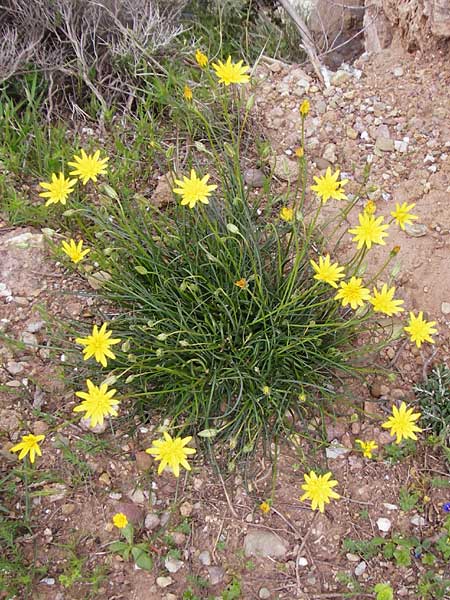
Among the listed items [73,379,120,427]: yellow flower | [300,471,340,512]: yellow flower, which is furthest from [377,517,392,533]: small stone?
[73,379,120,427]: yellow flower

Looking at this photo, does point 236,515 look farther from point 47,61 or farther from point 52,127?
point 47,61

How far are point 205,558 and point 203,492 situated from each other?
243 mm

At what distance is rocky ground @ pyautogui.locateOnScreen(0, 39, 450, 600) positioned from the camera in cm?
232

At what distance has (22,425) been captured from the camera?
257 cm

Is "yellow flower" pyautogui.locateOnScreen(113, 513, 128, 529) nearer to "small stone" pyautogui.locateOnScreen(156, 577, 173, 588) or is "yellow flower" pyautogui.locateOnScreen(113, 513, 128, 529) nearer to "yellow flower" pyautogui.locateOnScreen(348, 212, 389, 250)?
"small stone" pyautogui.locateOnScreen(156, 577, 173, 588)

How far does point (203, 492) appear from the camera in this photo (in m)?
2.50

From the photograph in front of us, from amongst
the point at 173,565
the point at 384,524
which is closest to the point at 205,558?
the point at 173,565

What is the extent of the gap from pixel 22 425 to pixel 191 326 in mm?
781

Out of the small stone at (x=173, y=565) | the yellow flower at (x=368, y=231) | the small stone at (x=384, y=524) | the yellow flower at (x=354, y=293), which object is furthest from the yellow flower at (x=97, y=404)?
the small stone at (x=384, y=524)

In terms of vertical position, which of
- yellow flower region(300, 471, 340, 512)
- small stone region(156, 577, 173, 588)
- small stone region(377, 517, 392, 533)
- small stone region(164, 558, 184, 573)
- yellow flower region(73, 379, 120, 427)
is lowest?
small stone region(156, 577, 173, 588)

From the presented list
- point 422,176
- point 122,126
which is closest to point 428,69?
point 422,176

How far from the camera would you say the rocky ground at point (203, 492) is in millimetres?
2318

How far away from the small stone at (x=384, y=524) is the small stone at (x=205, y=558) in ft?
2.13

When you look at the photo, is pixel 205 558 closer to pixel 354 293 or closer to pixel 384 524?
pixel 384 524
